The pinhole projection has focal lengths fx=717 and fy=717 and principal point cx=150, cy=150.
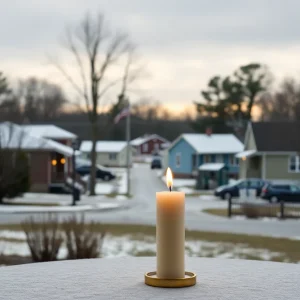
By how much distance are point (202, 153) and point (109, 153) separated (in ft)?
90.5

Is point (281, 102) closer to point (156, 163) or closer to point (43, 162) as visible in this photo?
point (156, 163)

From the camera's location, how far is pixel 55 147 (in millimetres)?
52188

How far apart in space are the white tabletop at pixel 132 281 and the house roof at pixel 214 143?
208 ft

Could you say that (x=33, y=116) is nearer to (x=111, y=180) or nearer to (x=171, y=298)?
(x=111, y=180)

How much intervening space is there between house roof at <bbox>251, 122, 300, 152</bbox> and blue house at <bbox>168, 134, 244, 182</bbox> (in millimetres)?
11004

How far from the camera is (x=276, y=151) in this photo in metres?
55.8

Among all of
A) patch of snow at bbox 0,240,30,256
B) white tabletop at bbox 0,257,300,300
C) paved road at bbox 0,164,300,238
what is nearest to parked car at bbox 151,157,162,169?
paved road at bbox 0,164,300,238

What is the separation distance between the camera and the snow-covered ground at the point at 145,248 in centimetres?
1691

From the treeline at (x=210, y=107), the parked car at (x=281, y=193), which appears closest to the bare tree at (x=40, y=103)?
the treeline at (x=210, y=107)

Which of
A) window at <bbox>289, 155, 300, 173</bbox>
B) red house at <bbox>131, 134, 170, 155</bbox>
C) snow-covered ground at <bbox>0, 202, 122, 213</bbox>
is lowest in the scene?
snow-covered ground at <bbox>0, 202, 122, 213</bbox>

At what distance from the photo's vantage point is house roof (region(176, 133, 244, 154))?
70.2 m

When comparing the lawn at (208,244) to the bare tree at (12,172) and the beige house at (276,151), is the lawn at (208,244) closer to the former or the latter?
the bare tree at (12,172)

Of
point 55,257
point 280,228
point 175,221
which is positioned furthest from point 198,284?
point 280,228

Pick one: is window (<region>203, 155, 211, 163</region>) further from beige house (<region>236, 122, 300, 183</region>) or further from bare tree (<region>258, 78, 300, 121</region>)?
bare tree (<region>258, 78, 300, 121</region>)
